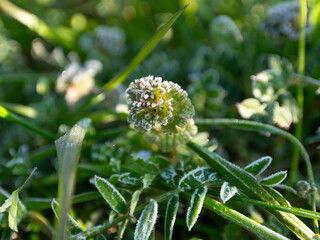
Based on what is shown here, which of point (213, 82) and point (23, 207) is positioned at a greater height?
point (213, 82)

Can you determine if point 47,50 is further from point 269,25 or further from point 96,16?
point 269,25

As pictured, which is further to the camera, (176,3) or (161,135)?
(176,3)

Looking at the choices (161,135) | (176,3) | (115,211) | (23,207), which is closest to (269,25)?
(176,3)

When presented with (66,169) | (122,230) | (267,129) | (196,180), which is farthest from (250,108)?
(66,169)

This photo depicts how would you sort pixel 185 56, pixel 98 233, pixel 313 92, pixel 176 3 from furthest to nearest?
pixel 176 3
pixel 185 56
pixel 313 92
pixel 98 233

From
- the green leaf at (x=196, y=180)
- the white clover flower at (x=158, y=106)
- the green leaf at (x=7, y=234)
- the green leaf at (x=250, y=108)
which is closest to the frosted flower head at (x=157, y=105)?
the white clover flower at (x=158, y=106)

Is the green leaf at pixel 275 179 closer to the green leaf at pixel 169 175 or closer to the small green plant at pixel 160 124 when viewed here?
the small green plant at pixel 160 124

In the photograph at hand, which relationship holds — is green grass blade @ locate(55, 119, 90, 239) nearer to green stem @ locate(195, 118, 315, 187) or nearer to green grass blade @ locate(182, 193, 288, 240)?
green grass blade @ locate(182, 193, 288, 240)
